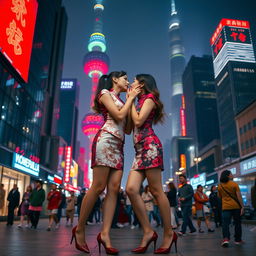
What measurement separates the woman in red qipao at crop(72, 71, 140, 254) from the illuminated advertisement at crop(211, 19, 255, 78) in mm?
90260

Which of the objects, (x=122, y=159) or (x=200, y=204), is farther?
(x=200, y=204)

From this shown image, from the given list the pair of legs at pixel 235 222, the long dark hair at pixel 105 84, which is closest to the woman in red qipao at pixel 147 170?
the long dark hair at pixel 105 84

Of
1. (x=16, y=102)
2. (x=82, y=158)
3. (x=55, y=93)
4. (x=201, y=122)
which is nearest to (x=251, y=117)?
(x=55, y=93)

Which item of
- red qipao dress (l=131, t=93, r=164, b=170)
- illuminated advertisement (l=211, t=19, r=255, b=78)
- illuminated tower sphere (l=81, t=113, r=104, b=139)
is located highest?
illuminated advertisement (l=211, t=19, r=255, b=78)

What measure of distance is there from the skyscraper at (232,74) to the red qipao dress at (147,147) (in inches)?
2741

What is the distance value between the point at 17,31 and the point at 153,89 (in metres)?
23.6

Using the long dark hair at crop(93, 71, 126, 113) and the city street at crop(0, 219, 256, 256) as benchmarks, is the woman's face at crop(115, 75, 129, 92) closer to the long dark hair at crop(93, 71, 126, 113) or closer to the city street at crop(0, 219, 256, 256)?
the long dark hair at crop(93, 71, 126, 113)

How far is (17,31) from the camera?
23438 millimetres

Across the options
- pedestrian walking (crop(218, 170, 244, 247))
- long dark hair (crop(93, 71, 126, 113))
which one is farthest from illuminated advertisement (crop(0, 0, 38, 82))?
pedestrian walking (crop(218, 170, 244, 247))

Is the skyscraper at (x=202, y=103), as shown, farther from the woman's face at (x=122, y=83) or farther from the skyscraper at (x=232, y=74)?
the woman's face at (x=122, y=83)

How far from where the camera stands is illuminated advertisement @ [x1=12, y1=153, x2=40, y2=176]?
853 inches

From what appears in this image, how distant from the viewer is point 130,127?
12.3 feet

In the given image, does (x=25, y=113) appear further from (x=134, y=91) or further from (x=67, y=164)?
(x=67, y=164)

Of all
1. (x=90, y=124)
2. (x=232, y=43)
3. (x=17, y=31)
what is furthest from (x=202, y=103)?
(x=17, y=31)
